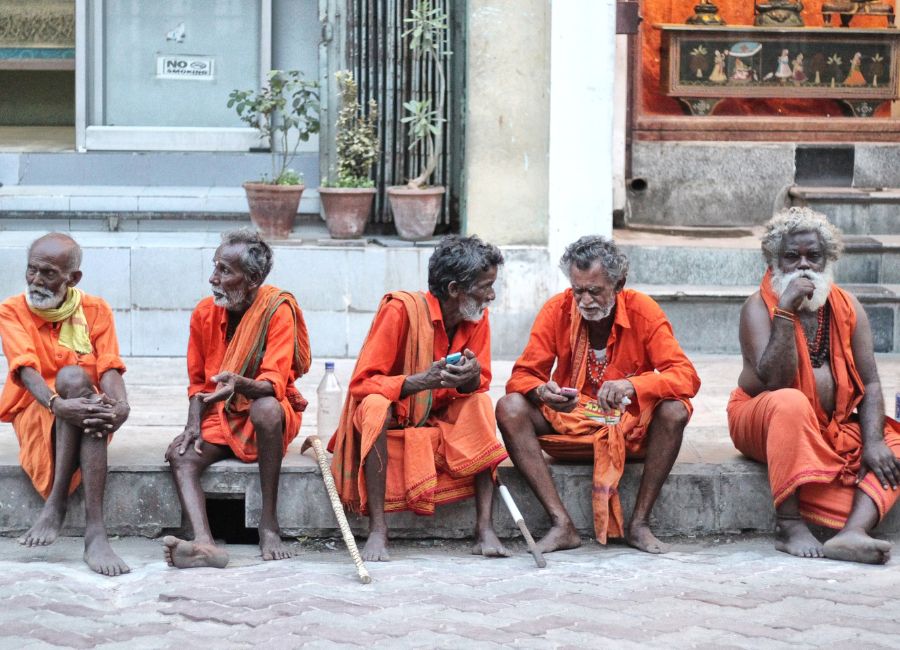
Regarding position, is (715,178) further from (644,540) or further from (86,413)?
(86,413)

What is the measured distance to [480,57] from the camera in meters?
8.31

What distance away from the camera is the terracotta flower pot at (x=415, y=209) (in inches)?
334

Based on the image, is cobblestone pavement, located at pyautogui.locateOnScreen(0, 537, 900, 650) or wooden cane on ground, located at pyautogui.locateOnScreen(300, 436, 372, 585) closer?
cobblestone pavement, located at pyautogui.locateOnScreen(0, 537, 900, 650)

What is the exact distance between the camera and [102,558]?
5203 mm

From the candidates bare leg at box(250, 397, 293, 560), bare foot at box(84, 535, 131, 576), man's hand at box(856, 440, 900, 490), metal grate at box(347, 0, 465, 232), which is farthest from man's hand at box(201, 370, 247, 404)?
metal grate at box(347, 0, 465, 232)

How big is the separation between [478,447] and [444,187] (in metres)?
3.57

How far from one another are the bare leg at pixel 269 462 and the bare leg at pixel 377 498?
0.34m

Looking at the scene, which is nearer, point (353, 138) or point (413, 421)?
point (413, 421)

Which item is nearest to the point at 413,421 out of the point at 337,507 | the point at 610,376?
the point at 337,507

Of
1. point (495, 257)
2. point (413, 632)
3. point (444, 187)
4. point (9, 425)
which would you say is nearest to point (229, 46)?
point (444, 187)

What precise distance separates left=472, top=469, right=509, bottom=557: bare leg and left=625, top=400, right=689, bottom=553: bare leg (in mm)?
538

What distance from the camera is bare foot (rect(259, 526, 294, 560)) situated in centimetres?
541

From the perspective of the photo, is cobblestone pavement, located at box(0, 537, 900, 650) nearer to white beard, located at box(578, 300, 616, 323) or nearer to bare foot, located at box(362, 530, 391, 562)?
bare foot, located at box(362, 530, 391, 562)

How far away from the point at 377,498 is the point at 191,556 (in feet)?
2.41
